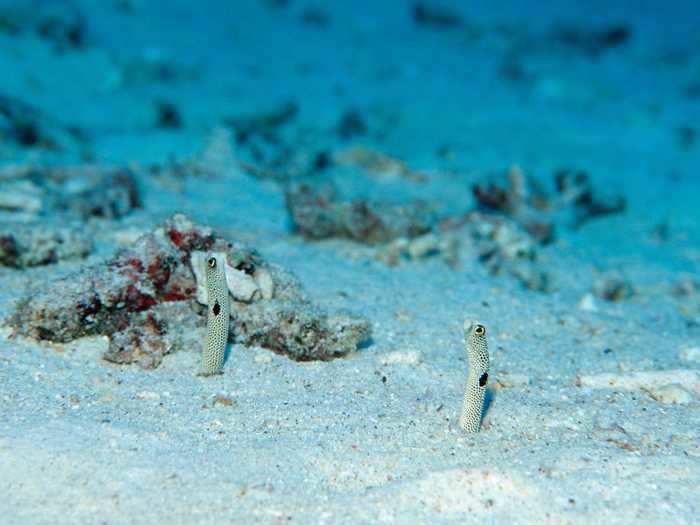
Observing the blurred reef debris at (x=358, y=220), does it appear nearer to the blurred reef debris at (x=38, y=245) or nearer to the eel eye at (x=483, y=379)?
the blurred reef debris at (x=38, y=245)

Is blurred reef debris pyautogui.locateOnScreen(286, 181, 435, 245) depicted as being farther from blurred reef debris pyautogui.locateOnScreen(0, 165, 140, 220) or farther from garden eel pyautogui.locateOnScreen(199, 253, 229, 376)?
garden eel pyautogui.locateOnScreen(199, 253, 229, 376)

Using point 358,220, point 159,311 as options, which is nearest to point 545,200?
point 358,220

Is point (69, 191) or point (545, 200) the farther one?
point (545, 200)

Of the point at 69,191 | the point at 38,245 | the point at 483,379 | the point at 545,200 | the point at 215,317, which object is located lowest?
the point at 483,379

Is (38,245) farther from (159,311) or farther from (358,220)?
(358,220)

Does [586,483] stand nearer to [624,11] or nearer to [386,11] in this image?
[386,11]

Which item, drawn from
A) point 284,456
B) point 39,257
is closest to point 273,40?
point 39,257

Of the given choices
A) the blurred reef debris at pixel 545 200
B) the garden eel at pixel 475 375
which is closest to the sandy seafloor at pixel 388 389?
the garden eel at pixel 475 375
